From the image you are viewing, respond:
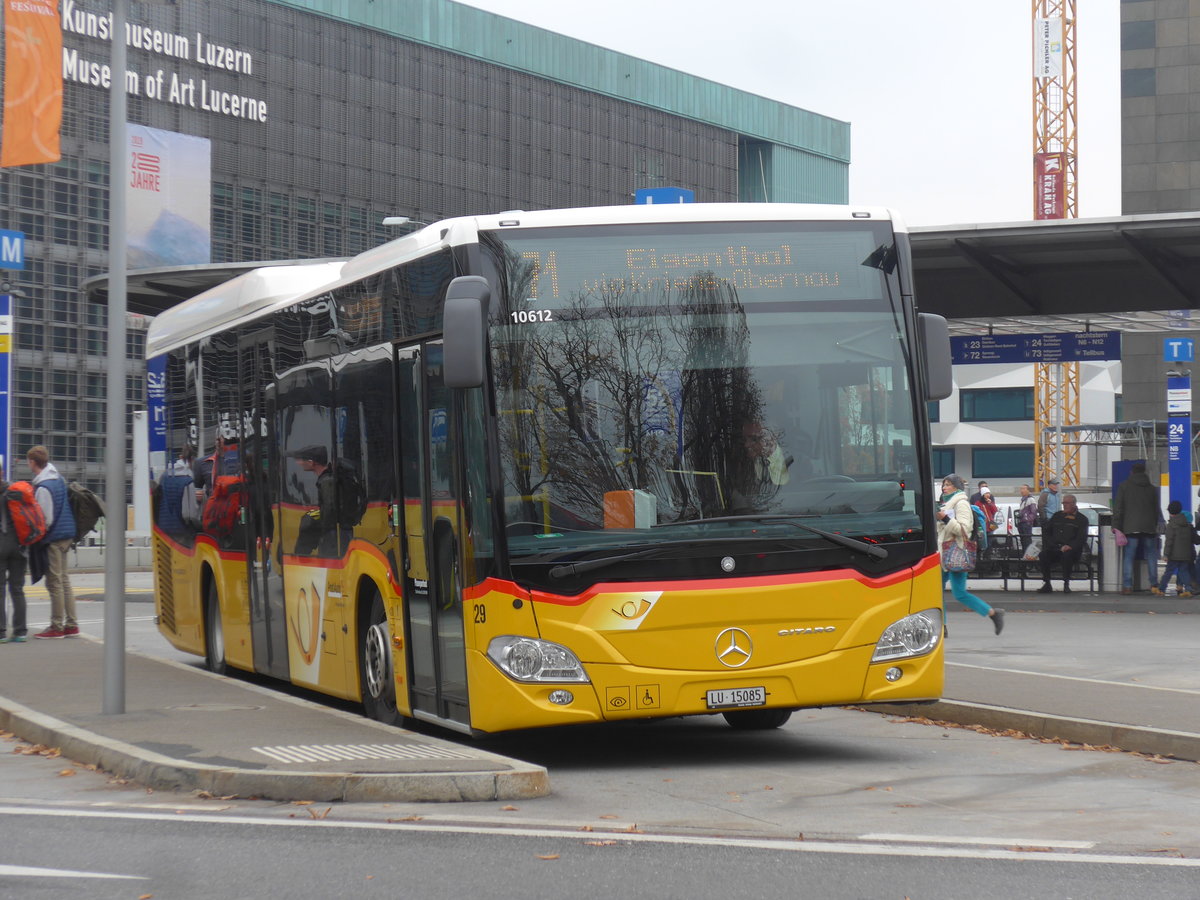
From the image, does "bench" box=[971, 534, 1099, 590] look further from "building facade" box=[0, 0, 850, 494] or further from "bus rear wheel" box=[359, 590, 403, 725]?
"building facade" box=[0, 0, 850, 494]

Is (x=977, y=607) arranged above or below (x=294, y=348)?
below

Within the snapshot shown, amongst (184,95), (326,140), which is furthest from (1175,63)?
(184,95)

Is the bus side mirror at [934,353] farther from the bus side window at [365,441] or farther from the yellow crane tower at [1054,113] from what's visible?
the yellow crane tower at [1054,113]

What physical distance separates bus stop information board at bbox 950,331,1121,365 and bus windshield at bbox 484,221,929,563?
60.6 ft

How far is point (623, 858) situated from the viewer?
6945 millimetres

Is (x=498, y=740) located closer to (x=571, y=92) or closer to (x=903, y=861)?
(x=903, y=861)

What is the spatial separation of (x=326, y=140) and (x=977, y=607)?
230 ft

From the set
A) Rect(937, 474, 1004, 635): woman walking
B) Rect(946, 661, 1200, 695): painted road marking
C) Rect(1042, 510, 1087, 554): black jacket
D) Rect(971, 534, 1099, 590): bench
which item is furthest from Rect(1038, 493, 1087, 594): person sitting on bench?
Rect(946, 661, 1200, 695): painted road marking

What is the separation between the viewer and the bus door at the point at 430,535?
9.51m

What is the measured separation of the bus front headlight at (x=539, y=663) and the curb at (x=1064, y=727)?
2.88 m

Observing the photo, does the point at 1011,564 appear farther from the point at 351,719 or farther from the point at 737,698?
the point at 737,698

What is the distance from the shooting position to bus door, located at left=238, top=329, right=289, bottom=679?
12906 mm

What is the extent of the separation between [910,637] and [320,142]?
252ft

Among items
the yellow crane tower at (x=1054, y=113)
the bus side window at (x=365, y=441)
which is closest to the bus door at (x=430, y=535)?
the bus side window at (x=365, y=441)
